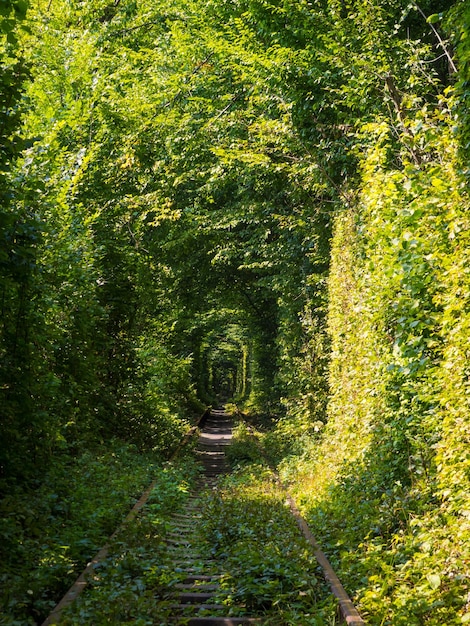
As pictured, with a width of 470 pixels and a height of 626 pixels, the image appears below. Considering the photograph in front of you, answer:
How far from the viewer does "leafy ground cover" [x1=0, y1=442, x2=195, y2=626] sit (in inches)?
199

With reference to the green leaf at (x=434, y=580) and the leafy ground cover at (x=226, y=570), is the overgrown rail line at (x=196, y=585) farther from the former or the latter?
the green leaf at (x=434, y=580)

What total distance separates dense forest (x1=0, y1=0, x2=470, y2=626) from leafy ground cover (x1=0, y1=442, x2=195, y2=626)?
0.04 m

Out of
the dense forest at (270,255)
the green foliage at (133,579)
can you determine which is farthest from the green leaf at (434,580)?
the green foliage at (133,579)

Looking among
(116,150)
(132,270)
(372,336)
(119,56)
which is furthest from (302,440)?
(119,56)

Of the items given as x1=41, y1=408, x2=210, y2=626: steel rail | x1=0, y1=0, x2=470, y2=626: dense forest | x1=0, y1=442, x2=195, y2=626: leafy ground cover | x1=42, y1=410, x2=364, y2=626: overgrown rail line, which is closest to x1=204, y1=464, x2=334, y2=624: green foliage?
x1=42, y1=410, x2=364, y2=626: overgrown rail line

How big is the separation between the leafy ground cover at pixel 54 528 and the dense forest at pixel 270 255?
1.5 inches

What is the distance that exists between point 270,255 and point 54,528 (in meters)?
13.7

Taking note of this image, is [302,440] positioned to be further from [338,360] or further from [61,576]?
[61,576]

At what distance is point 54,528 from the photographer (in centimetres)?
682

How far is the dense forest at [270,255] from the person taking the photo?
6.01 meters

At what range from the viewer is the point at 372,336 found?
9.19 metres

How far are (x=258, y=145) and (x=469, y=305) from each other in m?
10.8

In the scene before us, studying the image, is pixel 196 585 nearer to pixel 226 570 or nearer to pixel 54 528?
pixel 226 570

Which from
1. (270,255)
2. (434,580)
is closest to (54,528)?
(434,580)
